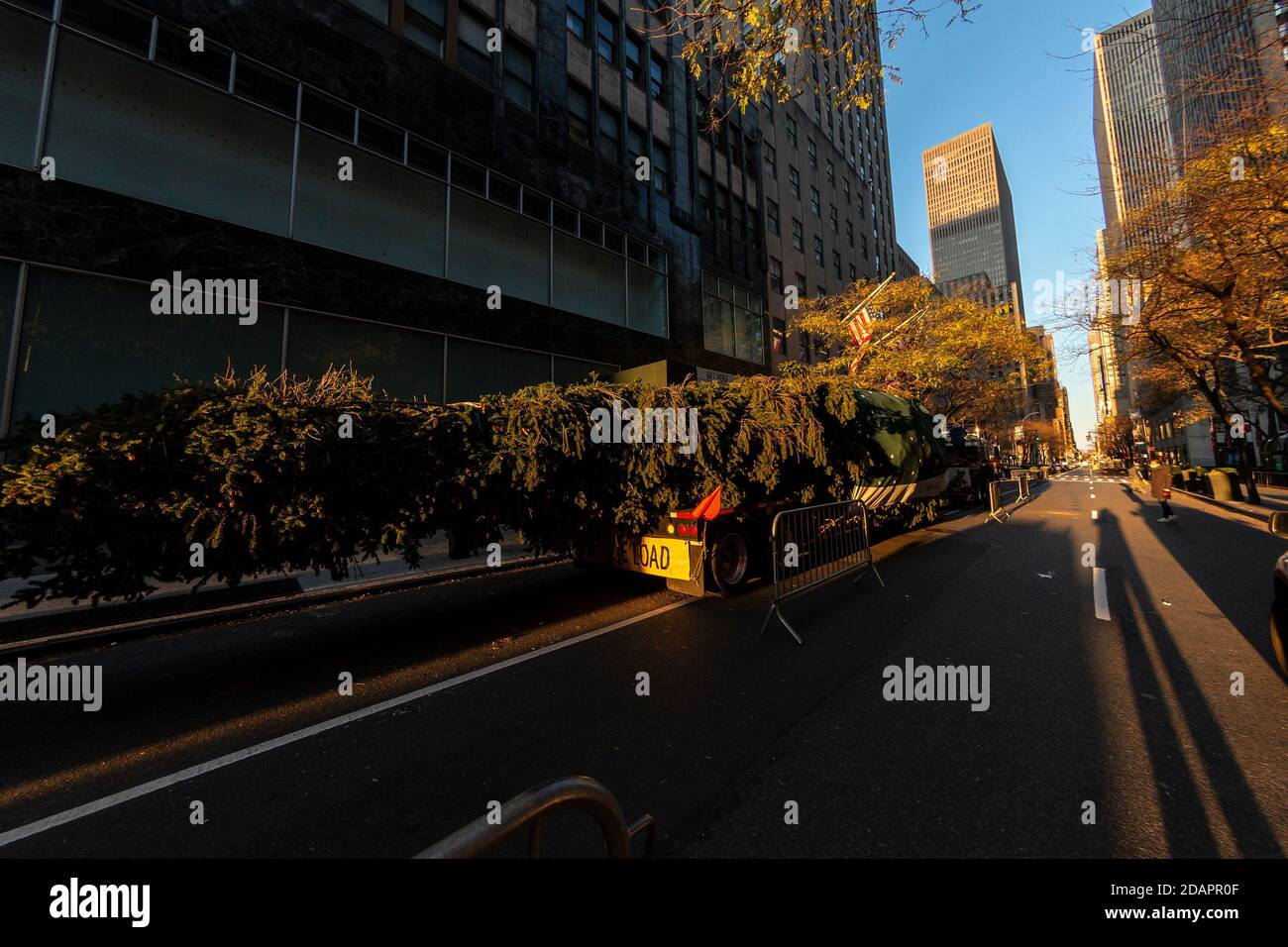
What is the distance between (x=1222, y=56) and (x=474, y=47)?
15834 millimetres

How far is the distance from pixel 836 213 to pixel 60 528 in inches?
1645

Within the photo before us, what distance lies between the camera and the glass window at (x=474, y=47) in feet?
45.1

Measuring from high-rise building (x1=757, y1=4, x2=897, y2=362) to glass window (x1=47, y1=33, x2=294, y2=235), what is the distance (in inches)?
659

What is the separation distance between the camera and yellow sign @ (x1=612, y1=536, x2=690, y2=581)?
5680 mm

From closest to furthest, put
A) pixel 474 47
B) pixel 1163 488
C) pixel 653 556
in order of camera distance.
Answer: pixel 653 556
pixel 1163 488
pixel 474 47

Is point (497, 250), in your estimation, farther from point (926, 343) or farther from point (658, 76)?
point (926, 343)

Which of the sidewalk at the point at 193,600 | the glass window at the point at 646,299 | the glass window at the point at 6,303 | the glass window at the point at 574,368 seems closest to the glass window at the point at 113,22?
the glass window at the point at 6,303

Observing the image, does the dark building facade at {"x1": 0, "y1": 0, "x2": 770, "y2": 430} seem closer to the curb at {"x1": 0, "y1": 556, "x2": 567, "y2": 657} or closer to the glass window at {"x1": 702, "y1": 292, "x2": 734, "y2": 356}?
the glass window at {"x1": 702, "y1": 292, "x2": 734, "y2": 356}

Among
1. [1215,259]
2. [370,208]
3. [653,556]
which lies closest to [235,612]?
[653,556]

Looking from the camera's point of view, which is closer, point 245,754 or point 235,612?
point 245,754

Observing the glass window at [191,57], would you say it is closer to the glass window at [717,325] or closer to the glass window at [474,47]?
the glass window at [474,47]

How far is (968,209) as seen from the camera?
96375 millimetres

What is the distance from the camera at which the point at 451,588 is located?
722 centimetres

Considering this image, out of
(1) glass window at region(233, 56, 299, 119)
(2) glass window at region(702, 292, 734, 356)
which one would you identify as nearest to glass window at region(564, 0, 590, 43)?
(2) glass window at region(702, 292, 734, 356)
